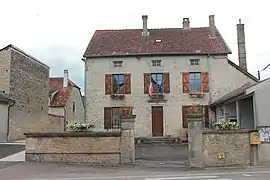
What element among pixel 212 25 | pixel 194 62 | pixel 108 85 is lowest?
pixel 108 85

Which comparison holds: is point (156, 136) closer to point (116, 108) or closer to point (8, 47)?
point (116, 108)

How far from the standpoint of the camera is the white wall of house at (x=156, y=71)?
87.9ft

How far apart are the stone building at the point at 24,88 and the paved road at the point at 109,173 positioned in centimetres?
1237

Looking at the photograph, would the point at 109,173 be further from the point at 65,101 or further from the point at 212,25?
the point at 65,101

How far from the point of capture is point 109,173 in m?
11.8

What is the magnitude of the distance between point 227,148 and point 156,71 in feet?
46.5

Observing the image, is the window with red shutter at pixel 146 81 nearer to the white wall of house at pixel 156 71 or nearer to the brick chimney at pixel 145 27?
the white wall of house at pixel 156 71

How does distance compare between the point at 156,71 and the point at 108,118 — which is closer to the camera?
the point at 108,118

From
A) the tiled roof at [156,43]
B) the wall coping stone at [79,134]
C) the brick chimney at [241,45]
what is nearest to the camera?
the wall coping stone at [79,134]

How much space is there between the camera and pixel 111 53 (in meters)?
27.2

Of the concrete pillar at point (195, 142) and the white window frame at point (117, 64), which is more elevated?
the white window frame at point (117, 64)

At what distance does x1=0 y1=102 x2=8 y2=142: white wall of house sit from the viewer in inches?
908

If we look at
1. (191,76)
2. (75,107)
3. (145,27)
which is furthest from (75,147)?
(75,107)

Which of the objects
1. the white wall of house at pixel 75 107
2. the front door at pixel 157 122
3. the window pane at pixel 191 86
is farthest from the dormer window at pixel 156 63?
the white wall of house at pixel 75 107
